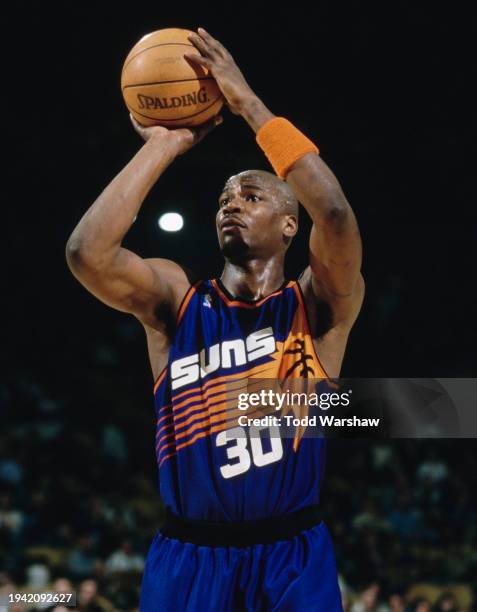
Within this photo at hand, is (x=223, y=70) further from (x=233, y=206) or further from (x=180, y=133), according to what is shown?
(x=233, y=206)

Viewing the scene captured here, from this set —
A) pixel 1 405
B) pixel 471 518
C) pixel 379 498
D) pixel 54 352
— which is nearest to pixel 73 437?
pixel 1 405

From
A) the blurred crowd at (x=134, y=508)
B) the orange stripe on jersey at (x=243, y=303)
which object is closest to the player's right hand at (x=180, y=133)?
the orange stripe on jersey at (x=243, y=303)

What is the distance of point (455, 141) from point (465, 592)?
4.40 m

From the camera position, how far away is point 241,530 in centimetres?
304

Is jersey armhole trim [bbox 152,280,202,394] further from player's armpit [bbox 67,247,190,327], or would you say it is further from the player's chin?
the player's chin

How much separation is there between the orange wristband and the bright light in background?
7.17 m

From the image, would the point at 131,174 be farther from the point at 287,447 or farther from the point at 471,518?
the point at 471,518

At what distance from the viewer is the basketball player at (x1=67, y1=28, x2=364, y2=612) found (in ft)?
9.88

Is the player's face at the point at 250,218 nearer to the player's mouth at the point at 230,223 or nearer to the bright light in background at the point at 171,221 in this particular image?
the player's mouth at the point at 230,223

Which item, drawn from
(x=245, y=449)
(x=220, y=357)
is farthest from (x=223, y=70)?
(x=245, y=449)

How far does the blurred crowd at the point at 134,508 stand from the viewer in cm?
825

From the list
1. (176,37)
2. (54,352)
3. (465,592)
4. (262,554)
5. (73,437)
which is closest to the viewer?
(262,554)

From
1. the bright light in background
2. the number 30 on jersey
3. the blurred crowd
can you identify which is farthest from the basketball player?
the bright light in background

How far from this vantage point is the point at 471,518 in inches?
375
